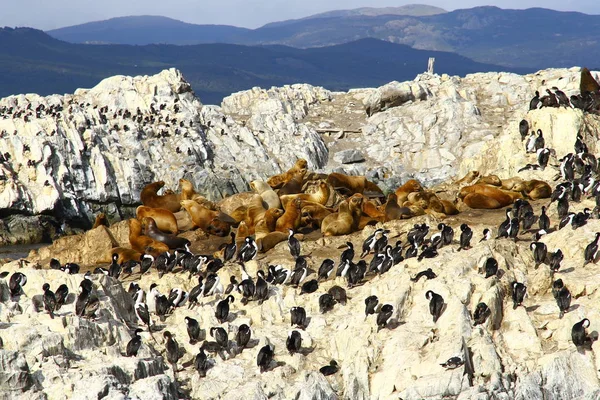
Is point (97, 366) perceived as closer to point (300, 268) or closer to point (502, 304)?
point (300, 268)

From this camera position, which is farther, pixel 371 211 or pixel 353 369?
pixel 371 211

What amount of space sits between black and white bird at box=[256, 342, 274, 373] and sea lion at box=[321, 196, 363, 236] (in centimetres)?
790

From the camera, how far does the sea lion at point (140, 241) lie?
2412cm

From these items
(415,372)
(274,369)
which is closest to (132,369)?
(274,369)

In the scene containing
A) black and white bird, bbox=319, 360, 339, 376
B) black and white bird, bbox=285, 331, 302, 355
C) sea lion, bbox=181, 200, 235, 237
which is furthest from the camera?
sea lion, bbox=181, 200, 235, 237

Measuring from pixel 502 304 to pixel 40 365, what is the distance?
9321mm

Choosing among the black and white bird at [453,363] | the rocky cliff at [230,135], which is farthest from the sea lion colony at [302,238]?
the rocky cliff at [230,135]

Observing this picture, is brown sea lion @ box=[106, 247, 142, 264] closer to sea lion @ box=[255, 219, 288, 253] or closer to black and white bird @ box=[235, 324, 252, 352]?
sea lion @ box=[255, 219, 288, 253]

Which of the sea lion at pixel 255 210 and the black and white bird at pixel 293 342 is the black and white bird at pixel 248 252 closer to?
the sea lion at pixel 255 210

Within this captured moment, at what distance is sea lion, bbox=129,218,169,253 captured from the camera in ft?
79.1

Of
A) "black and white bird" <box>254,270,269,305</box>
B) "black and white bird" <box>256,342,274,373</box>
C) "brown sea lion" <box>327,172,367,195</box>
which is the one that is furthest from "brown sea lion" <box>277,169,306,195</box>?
"black and white bird" <box>256,342,274,373</box>

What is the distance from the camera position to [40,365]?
1534 cm

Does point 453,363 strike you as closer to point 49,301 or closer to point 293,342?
point 293,342

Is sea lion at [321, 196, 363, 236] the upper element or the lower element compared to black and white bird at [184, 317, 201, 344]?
upper
